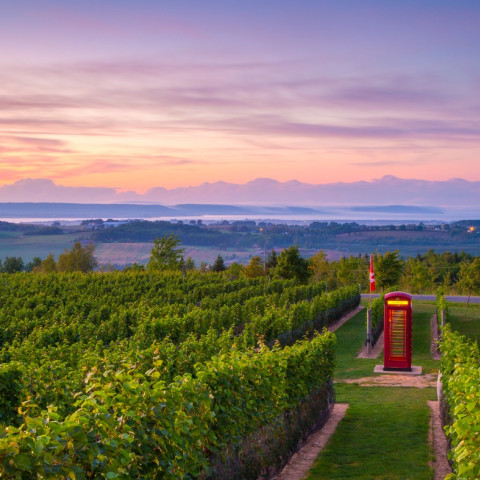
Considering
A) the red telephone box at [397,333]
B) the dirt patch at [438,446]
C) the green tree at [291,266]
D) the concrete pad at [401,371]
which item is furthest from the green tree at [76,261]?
the dirt patch at [438,446]

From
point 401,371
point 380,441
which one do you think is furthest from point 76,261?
point 380,441

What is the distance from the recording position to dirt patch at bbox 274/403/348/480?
32.6 ft

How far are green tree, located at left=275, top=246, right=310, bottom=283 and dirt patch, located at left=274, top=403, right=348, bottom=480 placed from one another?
36.1 metres

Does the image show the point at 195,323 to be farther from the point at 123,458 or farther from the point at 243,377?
the point at 123,458

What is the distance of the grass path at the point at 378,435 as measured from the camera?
32.8ft

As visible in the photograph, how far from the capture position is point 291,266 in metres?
50.3

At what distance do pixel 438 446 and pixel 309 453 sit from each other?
229cm

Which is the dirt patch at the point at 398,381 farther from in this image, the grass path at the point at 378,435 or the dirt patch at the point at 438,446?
the dirt patch at the point at 438,446

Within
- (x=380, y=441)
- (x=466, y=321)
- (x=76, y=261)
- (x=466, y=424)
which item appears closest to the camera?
(x=466, y=424)

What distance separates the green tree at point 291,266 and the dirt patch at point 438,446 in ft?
117

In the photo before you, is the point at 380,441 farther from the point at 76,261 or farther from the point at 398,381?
the point at 76,261

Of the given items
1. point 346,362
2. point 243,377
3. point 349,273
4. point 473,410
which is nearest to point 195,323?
point 346,362

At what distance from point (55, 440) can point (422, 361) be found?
64.2 ft

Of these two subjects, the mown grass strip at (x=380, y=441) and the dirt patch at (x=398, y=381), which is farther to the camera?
the dirt patch at (x=398, y=381)
